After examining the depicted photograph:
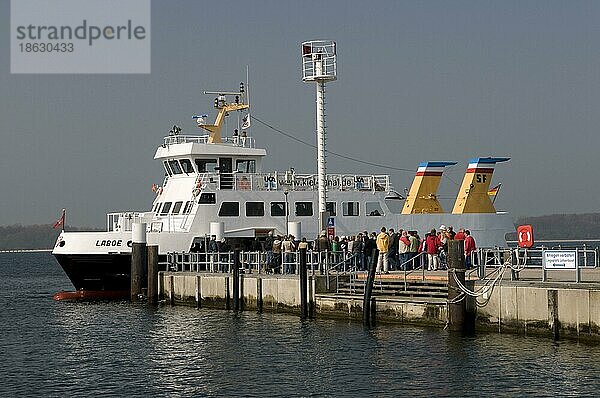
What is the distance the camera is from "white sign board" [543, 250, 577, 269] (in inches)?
947

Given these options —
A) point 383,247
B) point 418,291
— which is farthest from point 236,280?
point 418,291

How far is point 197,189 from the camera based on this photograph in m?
40.5

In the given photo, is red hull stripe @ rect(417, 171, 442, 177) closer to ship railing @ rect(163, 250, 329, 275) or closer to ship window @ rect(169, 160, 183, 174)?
ship railing @ rect(163, 250, 329, 275)

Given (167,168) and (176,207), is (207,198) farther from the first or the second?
(167,168)

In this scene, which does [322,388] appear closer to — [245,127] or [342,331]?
[342,331]

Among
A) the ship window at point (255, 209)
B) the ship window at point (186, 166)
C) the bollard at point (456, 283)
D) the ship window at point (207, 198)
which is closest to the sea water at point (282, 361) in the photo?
the bollard at point (456, 283)

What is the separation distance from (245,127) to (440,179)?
890cm

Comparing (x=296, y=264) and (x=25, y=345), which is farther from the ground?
(x=296, y=264)

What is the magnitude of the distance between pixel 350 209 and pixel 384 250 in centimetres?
1217

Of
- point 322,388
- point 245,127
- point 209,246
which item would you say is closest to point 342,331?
point 322,388

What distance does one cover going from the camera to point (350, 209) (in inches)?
1683

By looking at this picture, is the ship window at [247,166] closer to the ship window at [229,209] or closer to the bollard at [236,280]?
the ship window at [229,209]

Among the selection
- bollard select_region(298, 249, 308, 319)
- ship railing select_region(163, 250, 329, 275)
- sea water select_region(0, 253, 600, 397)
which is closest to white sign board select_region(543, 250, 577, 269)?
sea water select_region(0, 253, 600, 397)

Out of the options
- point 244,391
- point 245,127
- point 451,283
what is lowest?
point 244,391
